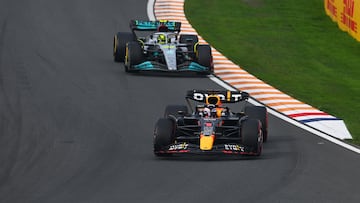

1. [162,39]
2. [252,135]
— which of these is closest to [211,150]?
[252,135]

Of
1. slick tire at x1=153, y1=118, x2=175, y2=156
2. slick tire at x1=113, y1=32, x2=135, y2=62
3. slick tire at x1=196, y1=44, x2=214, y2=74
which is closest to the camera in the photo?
slick tire at x1=153, y1=118, x2=175, y2=156

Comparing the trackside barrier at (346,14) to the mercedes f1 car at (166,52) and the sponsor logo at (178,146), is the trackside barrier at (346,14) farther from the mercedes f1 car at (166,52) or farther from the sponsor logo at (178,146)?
the sponsor logo at (178,146)

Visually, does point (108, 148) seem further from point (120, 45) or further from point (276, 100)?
point (120, 45)

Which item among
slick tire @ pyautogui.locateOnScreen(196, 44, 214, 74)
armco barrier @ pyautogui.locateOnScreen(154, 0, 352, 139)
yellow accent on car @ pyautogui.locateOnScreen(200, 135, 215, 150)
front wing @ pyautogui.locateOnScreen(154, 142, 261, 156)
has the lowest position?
armco barrier @ pyautogui.locateOnScreen(154, 0, 352, 139)

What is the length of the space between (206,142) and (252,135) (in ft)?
2.86

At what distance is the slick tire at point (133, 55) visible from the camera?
3120 centimetres

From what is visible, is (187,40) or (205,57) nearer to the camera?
(205,57)

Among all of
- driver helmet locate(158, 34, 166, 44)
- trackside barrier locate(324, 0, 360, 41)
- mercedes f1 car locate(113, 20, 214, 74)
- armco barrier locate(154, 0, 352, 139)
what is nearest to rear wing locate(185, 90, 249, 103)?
armco barrier locate(154, 0, 352, 139)

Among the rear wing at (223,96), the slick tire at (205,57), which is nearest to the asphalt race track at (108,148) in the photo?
the slick tire at (205,57)

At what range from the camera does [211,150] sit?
2106 centimetres

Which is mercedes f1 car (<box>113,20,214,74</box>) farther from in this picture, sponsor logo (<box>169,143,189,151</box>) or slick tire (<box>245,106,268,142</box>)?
sponsor logo (<box>169,143,189,151</box>)

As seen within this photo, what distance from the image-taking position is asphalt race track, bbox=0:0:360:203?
18.5 meters

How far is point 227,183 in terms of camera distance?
19.2 meters

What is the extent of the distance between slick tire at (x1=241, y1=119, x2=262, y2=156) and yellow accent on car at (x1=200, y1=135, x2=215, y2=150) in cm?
59
